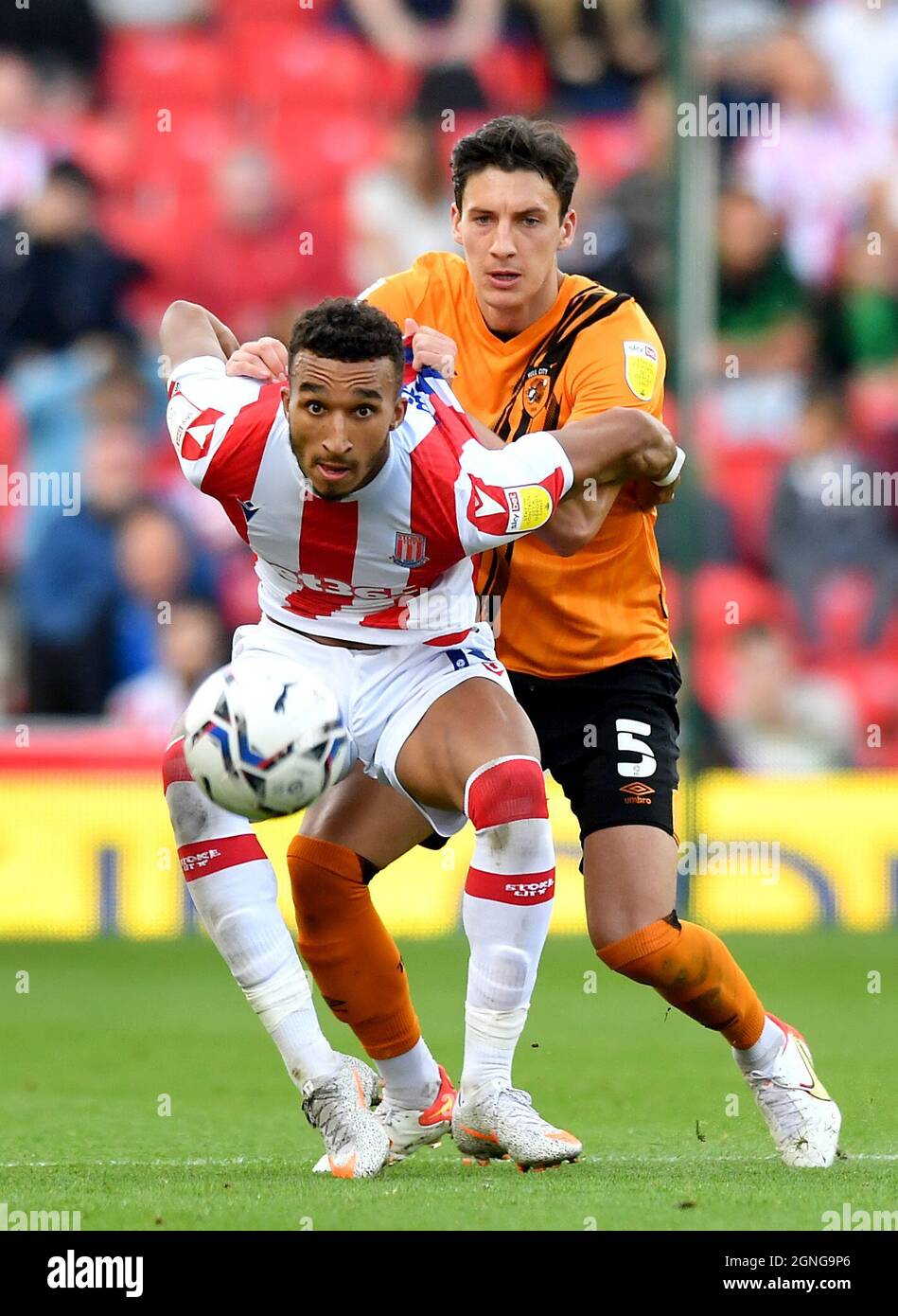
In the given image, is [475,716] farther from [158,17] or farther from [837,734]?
[158,17]

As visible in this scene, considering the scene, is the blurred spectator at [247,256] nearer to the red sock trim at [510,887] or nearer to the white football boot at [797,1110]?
the white football boot at [797,1110]

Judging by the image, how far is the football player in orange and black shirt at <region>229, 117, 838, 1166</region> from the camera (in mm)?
5113

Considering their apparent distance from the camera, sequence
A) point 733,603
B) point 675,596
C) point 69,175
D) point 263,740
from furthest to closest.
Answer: point 69,175, point 733,603, point 675,596, point 263,740

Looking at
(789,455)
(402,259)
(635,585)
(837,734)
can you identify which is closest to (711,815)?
(837,734)

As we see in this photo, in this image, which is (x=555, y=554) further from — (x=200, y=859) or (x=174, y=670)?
(x=174, y=670)

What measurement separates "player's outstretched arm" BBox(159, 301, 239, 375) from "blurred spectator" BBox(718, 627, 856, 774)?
24.2 ft

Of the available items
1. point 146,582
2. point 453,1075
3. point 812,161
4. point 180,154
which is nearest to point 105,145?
point 180,154

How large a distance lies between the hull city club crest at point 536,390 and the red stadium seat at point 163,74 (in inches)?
342

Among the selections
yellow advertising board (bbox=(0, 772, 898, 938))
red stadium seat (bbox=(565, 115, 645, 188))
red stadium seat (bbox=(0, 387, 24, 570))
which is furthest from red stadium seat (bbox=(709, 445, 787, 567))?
red stadium seat (bbox=(0, 387, 24, 570))

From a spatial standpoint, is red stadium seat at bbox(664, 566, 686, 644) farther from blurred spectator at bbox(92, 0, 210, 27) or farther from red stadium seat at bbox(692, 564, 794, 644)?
blurred spectator at bbox(92, 0, 210, 27)

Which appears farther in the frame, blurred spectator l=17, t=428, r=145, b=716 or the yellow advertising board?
blurred spectator l=17, t=428, r=145, b=716

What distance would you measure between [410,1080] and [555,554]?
139cm

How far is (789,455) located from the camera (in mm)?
12609

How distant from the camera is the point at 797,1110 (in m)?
5.18
